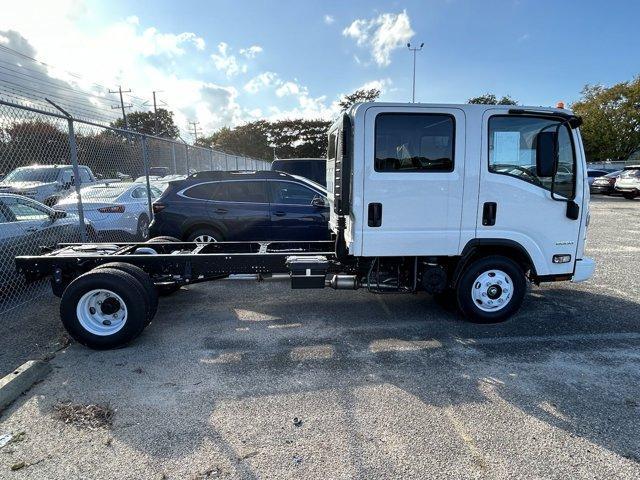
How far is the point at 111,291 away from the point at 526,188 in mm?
4480

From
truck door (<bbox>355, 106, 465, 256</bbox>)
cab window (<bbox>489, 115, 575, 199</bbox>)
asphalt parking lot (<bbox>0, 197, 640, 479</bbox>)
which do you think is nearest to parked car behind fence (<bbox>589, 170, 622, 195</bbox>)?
asphalt parking lot (<bbox>0, 197, 640, 479</bbox>)

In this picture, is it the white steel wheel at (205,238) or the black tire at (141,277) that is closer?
the black tire at (141,277)

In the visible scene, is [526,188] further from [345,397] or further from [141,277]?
[141,277]

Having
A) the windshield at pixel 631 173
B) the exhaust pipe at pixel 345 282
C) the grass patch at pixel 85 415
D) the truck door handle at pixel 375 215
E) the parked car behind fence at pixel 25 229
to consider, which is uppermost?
the windshield at pixel 631 173

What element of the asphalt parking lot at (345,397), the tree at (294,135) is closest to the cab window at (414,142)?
the asphalt parking lot at (345,397)

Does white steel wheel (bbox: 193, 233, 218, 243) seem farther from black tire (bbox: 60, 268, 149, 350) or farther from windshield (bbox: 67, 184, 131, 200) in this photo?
black tire (bbox: 60, 268, 149, 350)

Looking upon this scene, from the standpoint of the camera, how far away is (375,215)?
4.36m

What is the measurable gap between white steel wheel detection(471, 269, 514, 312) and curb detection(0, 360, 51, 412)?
4.43 metres

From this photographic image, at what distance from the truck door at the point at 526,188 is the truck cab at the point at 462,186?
0.01 metres

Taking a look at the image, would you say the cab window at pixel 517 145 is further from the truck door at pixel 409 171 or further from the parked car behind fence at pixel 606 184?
the parked car behind fence at pixel 606 184

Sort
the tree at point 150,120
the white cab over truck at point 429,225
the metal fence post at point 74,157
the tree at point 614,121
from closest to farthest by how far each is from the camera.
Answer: the white cab over truck at point 429,225 < the metal fence post at point 74,157 < the tree at point 614,121 < the tree at point 150,120

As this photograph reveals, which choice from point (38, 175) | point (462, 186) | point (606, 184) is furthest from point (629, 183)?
point (38, 175)

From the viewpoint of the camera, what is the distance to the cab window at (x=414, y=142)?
14.1ft

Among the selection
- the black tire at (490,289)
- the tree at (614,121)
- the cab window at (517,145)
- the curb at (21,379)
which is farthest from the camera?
the tree at (614,121)
